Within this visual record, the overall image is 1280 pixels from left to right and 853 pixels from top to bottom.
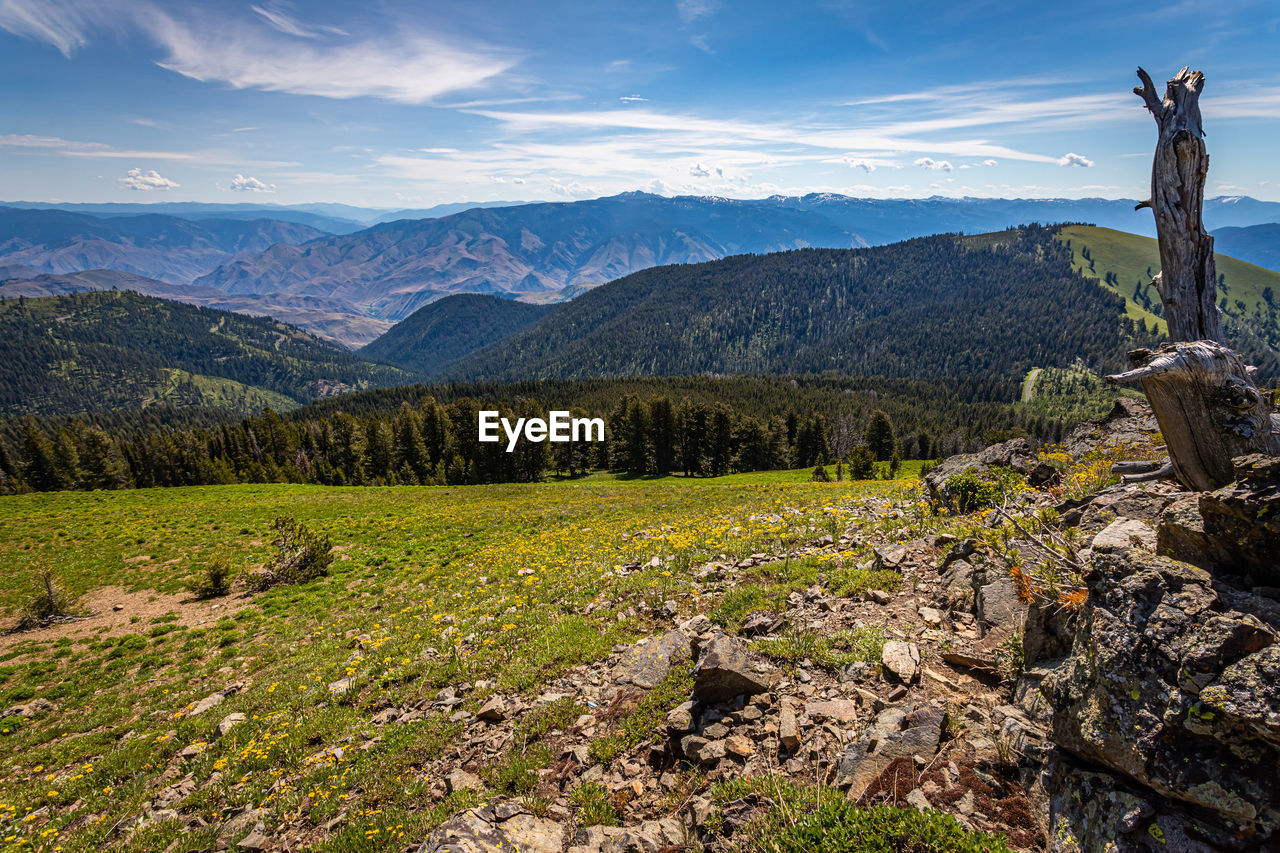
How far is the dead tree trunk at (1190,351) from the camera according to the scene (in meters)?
6.23

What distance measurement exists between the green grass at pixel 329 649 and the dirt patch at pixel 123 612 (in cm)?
15

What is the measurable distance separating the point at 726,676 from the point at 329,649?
1233 cm

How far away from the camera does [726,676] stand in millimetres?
7910

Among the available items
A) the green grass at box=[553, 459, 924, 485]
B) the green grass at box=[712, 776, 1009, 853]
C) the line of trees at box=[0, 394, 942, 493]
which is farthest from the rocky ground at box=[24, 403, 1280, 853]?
the line of trees at box=[0, 394, 942, 493]

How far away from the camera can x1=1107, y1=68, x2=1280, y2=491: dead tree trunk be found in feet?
20.4

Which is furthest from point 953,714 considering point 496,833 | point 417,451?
point 417,451

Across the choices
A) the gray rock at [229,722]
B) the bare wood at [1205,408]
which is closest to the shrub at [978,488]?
the bare wood at [1205,408]

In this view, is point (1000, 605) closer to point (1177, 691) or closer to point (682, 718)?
point (1177, 691)

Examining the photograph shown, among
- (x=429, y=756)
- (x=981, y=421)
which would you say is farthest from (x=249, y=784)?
(x=981, y=421)

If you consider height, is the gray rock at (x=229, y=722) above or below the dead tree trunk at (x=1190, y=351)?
below

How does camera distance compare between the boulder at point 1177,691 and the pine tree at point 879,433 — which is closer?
the boulder at point 1177,691

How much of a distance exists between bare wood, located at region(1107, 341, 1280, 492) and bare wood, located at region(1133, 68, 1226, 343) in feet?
3.03

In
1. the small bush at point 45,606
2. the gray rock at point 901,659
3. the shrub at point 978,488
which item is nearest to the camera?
the gray rock at point 901,659

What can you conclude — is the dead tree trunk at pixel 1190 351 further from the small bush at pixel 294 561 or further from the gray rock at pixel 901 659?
the small bush at pixel 294 561
